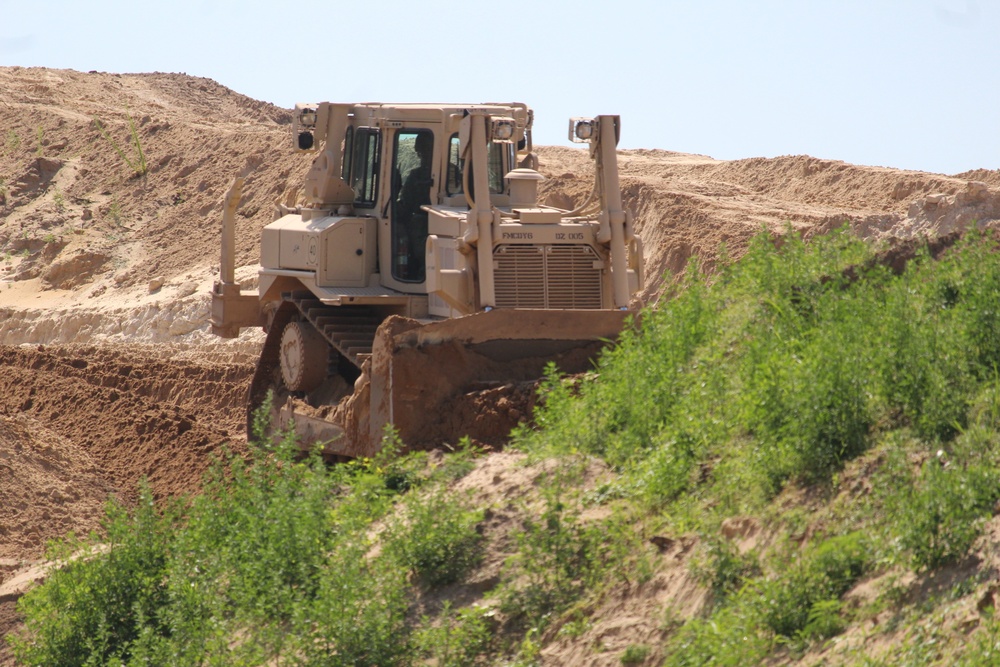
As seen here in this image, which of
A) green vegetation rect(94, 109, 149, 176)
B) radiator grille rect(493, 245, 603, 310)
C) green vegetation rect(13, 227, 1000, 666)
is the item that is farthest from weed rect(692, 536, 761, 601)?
green vegetation rect(94, 109, 149, 176)

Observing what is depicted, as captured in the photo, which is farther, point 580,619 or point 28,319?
point 28,319

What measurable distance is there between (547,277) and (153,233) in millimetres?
17737

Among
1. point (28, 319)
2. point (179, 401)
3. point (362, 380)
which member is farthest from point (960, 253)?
point (28, 319)

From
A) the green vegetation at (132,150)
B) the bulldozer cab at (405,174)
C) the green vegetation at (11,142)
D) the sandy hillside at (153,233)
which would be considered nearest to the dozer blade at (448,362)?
the sandy hillside at (153,233)

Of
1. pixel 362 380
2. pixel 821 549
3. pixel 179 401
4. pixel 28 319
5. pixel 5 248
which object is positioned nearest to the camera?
pixel 821 549

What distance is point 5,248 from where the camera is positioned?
2742 cm

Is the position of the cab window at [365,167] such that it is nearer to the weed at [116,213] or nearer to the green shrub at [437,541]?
the green shrub at [437,541]

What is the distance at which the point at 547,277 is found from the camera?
34.8 ft

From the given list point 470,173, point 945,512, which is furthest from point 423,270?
point 945,512

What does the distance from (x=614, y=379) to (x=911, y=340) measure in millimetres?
2124

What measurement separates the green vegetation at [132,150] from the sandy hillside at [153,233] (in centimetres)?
Result: 7

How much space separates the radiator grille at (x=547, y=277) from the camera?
10484mm

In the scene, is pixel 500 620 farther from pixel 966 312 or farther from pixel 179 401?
pixel 179 401

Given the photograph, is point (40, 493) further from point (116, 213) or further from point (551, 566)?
point (116, 213)
